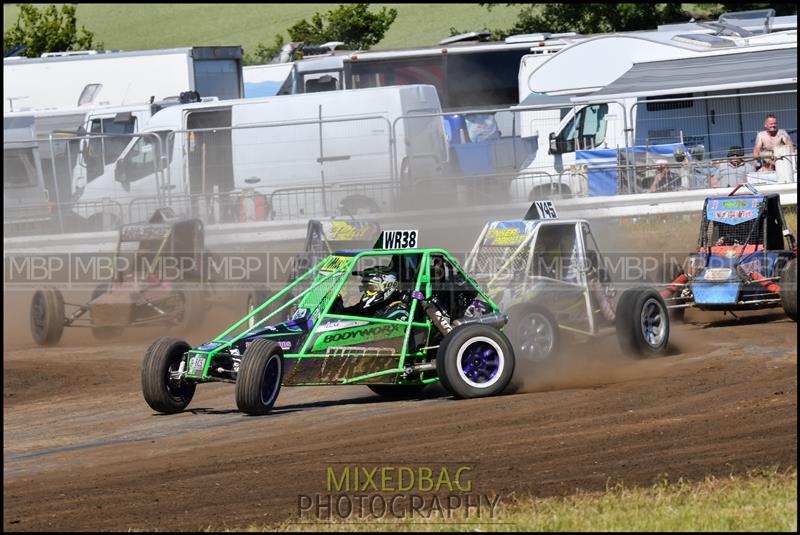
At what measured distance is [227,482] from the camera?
6754mm

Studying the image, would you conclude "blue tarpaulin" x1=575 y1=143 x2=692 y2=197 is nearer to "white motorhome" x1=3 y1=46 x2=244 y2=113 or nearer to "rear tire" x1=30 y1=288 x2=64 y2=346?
"rear tire" x1=30 y1=288 x2=64 y2=346

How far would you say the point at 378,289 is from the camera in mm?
9625

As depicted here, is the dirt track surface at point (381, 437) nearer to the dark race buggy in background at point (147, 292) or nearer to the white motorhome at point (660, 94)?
the dark race buggy in background at point (147, 292)

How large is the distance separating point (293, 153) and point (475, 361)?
390 inches

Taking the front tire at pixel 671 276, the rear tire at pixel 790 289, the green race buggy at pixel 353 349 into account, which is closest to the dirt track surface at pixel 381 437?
the green race buggy at pixel 353 349

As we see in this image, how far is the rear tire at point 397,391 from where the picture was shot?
32.1ft

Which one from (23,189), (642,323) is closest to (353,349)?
(642,323)

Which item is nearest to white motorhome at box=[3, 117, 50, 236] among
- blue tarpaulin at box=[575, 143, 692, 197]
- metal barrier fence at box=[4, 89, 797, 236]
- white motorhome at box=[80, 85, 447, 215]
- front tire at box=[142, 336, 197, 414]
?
metal barrier fence at box=[4, 89, 797, 236]

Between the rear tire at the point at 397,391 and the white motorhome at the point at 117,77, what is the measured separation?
629 inches

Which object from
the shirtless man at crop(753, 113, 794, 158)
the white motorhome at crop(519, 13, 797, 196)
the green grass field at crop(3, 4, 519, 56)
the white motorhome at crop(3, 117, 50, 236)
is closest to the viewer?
the shirtless man at crop(753, 113, 794, 158)

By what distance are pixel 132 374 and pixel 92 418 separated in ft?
7.50

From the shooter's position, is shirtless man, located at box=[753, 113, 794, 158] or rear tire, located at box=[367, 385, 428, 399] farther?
shirtless man, located at box=[753, 113, 794, 158]

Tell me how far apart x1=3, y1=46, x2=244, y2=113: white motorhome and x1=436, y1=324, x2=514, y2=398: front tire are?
16.9 meters

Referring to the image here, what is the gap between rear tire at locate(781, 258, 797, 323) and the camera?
12125 millimetres
